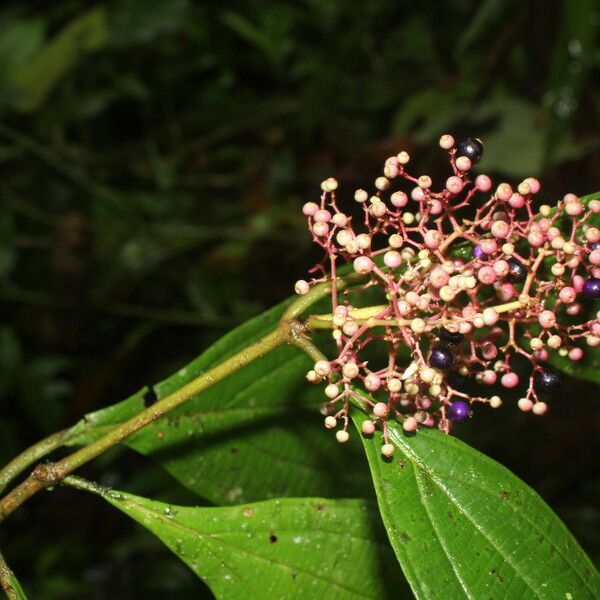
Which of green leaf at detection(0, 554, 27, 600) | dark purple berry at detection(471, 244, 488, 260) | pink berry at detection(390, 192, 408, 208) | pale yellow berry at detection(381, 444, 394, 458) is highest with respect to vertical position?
pink berry at detection(390, 192, 408, 208)

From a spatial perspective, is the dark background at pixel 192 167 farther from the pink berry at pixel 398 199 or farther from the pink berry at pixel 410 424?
the pink berry at pixel 410 424

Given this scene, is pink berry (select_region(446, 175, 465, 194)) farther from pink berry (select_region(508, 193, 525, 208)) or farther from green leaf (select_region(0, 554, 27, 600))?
green leaf (select_region(0, 554, 27, 600))

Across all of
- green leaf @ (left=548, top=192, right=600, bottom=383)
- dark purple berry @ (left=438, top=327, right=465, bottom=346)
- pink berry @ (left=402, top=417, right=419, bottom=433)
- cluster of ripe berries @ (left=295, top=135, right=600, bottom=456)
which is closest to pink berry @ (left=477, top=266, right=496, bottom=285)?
cluster of ripe berries @ (left=295, top=135, right=600, bottom=456)

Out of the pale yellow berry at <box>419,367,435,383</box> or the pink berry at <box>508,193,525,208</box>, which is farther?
the pink berry at <box>508,193,525,208</box>

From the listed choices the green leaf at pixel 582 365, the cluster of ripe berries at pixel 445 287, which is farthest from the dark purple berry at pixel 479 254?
the green leaf at pixel 582 365

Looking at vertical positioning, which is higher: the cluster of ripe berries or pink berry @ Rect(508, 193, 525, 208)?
pink berry @ Rect(508, 193, 525, 208)
